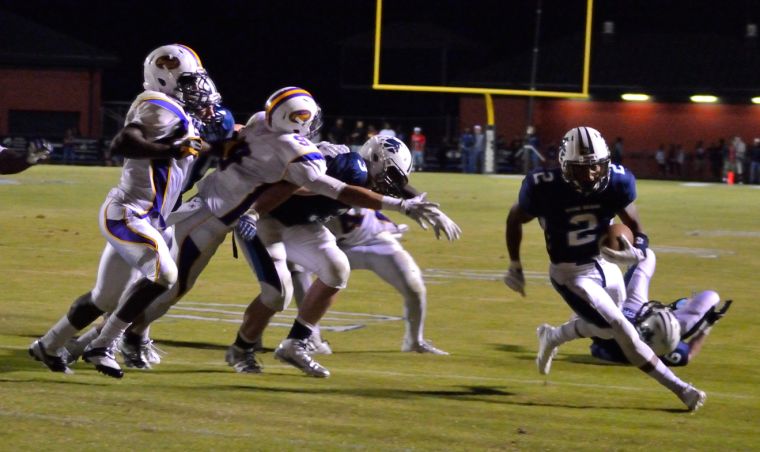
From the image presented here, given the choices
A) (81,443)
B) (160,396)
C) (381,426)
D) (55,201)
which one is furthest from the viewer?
(55,201)

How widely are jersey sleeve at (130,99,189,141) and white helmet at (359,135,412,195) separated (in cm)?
157

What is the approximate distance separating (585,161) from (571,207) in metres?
0.30

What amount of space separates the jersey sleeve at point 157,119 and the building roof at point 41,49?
40026mm

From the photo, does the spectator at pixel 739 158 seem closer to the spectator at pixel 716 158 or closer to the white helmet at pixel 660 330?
the spectator at pixel 716 158

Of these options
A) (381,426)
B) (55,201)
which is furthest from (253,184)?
(55,201)

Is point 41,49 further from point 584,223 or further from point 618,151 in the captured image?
point 584,223

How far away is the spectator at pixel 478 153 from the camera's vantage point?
3688 centimetres

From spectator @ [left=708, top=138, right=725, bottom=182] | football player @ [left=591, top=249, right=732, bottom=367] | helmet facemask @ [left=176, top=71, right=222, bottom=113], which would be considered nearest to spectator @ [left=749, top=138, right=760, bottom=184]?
spectator @ [left=708, top=138, right=725, bottom=182]

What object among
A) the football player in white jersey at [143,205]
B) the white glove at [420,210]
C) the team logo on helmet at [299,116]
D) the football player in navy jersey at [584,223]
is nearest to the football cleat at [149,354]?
the football player in white jersey at [143,205]

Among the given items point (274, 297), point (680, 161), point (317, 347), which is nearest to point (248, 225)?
point (274, 297)

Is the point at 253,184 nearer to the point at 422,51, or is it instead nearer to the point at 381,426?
the point at 381,426

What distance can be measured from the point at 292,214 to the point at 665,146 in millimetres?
35493

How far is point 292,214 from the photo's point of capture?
777cm

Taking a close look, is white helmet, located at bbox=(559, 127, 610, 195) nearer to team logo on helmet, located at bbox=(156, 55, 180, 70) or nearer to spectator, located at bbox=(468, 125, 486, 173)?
team logo on helmet, located at bbox=(156, 55, 180, 70)
